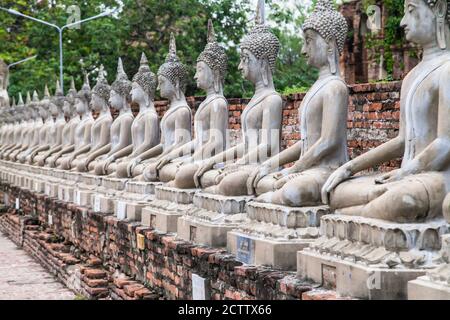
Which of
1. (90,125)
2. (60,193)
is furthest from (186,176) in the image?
(90,125)

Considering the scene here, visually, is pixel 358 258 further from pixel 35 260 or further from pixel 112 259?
pixel 35 260

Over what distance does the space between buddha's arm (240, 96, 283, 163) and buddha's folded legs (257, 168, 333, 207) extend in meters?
1.17

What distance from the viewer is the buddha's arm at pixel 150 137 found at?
1039 centimetres

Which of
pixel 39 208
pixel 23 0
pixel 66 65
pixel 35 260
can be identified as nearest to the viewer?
pixel 35 260

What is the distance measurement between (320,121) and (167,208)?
2438mm

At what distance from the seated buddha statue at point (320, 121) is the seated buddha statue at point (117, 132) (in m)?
5.09

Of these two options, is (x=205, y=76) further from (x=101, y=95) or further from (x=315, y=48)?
(x=101, y=95)

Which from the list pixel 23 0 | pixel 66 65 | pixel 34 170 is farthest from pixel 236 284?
pixel 23 0

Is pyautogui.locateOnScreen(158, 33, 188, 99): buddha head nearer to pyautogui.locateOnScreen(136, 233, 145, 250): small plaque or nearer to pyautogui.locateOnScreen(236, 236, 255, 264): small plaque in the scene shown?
pyautogui.locateOnScreen(136, 233, 145, 250): small plaque

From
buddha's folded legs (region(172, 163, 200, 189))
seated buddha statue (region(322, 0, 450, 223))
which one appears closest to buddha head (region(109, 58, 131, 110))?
buddha's folded legs (region(172, 163, 200, 189))

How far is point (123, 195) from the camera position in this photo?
9.95 meters

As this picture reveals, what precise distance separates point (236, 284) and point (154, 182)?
340 cm

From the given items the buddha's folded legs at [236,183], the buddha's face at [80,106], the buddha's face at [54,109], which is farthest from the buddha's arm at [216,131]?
the buddha's face at [54,109]

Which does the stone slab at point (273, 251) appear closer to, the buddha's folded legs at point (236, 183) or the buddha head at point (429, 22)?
Result: the buddha's folded legs at point (236, 183)
